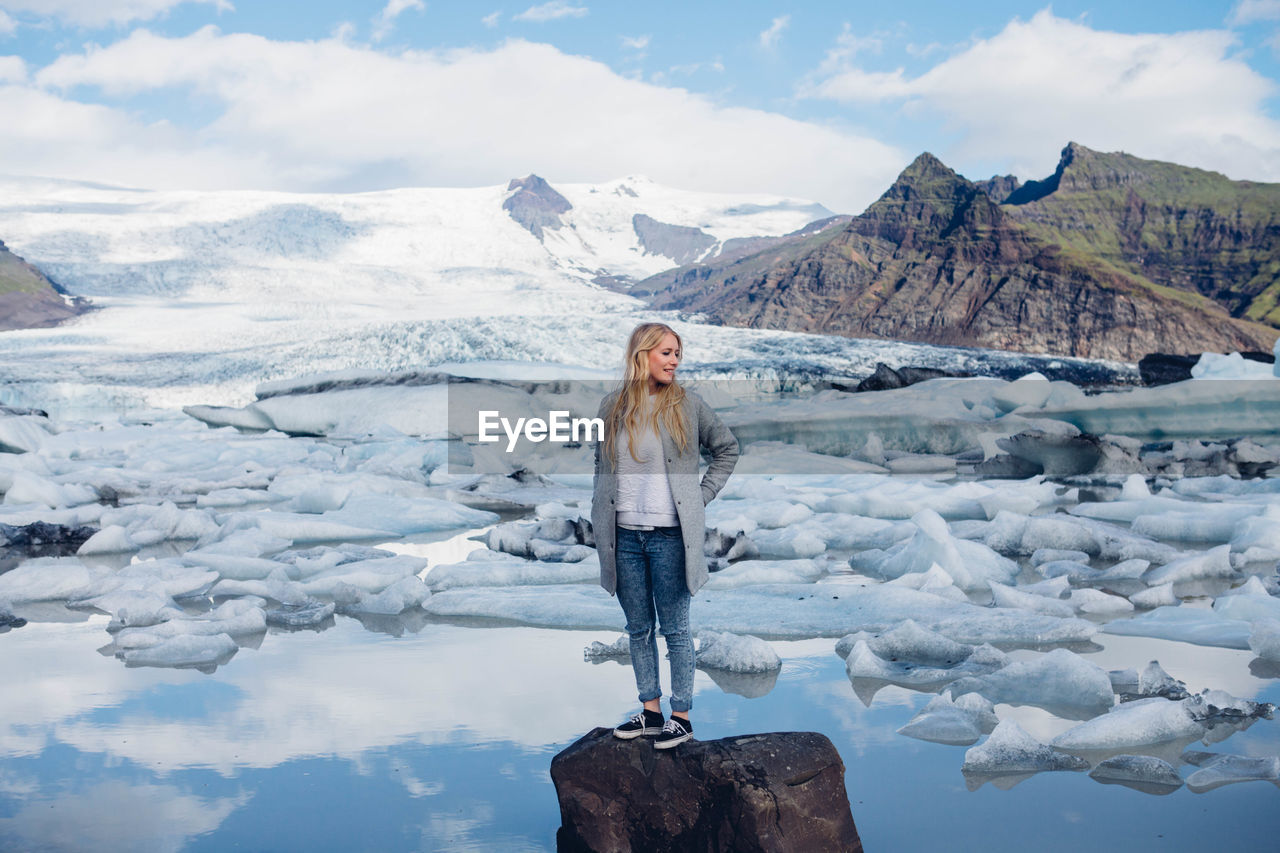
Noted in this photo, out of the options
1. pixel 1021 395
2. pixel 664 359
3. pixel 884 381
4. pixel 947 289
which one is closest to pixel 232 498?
pixel 664 359

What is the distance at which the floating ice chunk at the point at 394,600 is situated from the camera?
399cm

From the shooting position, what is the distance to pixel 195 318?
25672 mm

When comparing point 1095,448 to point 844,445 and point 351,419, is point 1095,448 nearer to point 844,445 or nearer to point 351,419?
point 844,445

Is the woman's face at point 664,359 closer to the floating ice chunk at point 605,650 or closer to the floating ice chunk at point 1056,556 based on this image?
the floating ice chunk at point 605,650

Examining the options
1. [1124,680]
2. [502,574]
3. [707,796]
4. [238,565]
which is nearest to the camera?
[707,796]

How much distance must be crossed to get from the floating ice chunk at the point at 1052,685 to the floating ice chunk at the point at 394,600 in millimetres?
2174

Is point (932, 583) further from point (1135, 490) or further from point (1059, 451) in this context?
point (1059, 451)

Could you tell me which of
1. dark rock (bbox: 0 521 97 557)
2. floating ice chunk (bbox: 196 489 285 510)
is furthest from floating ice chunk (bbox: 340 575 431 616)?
floating ice chunk (bbox: 196 489 285 510)

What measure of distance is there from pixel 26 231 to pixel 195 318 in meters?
16.4

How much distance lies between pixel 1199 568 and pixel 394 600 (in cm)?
357

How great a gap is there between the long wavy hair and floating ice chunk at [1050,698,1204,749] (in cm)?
127

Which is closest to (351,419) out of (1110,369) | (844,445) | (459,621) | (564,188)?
(844,445)

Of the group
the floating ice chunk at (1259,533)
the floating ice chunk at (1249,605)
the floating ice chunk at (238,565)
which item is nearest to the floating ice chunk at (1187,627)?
the floating ice chunk at (1249,605)

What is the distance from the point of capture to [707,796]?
1978 mm
